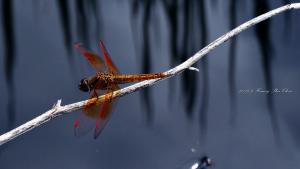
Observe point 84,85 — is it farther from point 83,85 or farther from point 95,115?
point 95,115

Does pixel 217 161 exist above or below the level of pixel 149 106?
below

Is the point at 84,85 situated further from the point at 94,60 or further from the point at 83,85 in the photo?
the point at 94,60

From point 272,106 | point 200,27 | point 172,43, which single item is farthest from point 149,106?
point 272,106

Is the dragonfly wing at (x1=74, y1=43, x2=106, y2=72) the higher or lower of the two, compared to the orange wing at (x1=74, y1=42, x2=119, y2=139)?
higher

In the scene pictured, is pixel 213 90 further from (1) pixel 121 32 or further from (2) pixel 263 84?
(1) pixel 121 32

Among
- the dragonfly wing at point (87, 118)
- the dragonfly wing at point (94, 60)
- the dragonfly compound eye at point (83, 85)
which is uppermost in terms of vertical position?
the dragonfly wing at point (94, 60)

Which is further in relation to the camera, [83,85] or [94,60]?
[94,60]

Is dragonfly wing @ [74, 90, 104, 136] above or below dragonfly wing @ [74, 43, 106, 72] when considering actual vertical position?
below

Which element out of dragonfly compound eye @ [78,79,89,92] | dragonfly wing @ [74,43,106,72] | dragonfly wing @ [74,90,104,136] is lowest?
dragonfly wing @ [74,90,104,136]

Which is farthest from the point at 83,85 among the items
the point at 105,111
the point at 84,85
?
the point at 105,111

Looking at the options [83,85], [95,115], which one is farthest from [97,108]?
[83,85]

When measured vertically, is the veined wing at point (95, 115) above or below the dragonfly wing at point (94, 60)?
below
